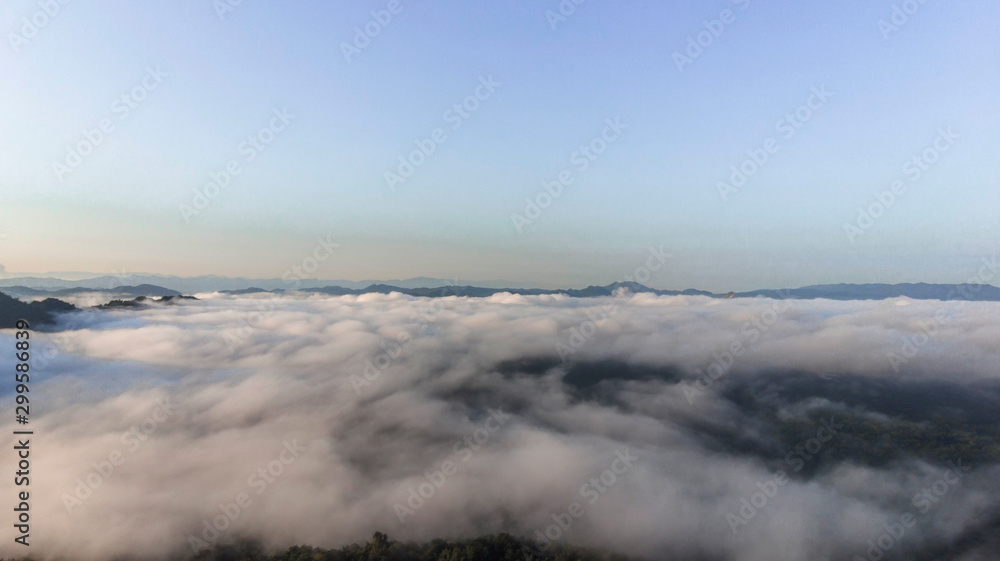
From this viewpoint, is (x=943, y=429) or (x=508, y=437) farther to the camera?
(x=508, y=437)

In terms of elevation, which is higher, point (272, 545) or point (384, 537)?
point (384, 537)

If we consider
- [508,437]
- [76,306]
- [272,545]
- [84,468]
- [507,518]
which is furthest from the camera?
[76,306]

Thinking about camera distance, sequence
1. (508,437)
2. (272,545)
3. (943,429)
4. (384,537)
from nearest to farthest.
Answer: (384,537)
(272,545)
(943,429)
(508,437)

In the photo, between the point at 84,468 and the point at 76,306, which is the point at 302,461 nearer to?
the point at 84,468

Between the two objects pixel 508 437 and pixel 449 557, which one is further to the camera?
pixel 508 437

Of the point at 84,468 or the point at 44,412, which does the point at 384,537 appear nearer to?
the point at 84,468

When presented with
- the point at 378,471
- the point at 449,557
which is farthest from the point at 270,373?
the point at 449,557

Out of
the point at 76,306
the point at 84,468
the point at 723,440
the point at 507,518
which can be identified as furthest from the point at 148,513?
the point at 723,440

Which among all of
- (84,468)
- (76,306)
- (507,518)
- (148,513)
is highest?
(76,306)

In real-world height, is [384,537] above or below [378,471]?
above
